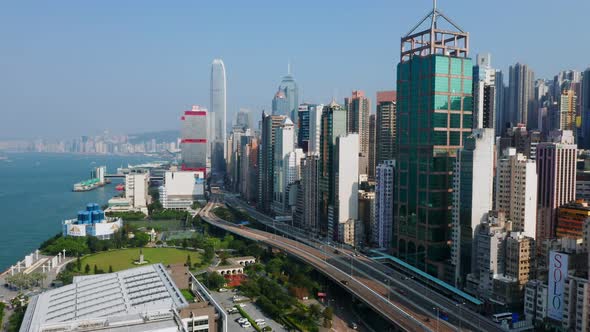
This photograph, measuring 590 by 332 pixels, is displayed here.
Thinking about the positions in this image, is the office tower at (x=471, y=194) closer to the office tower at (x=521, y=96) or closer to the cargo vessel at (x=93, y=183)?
the office tower at (x=521, y=96)

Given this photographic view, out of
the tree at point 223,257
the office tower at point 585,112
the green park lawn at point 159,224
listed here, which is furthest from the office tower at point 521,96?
the tree at point 223,257

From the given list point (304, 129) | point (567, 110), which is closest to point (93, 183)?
point (304, 129)

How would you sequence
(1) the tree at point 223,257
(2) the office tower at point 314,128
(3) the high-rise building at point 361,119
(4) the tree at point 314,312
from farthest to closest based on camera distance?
(2) the office tower at point 314,128, (3) the high-rise building at point 361,119, (1) the tree at point 223,257, (4) the tree at point 314,312

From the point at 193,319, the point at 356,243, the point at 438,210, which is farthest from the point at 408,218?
the point at 193,319

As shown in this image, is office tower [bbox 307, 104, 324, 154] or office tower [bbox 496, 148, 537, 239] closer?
office tower [bbox 496, 148, 537, 239]

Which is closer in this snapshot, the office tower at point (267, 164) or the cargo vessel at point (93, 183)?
the office tower at point (267, 164)

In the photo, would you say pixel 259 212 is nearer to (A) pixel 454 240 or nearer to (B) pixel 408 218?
(B) pixel 408 218

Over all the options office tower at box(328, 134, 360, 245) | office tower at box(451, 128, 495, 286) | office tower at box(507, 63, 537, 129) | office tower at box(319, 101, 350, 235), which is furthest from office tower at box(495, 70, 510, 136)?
office tower at box(451, 128, 495, 286)

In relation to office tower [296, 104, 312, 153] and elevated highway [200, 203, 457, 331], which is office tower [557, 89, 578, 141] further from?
elevated highway [200, 203, 457, 331]

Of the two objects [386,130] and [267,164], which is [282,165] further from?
[386,130]
